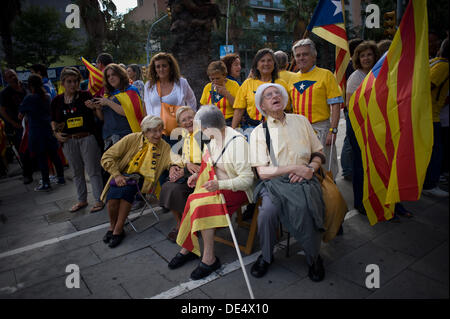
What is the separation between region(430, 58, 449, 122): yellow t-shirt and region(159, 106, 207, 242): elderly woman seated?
7.00 feet

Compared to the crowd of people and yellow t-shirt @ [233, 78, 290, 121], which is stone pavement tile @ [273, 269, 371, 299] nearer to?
the crowd of people

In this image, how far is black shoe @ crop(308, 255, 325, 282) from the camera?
2.68 meters

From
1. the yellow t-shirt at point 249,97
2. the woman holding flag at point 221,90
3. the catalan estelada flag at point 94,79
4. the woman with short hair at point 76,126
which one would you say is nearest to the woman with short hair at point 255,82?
the yellow t-shirt at point 249,97

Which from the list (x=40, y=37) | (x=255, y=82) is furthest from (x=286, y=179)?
(x=40, y=37)

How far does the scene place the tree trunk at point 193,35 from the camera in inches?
247

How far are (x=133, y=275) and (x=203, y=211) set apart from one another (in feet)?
2.99

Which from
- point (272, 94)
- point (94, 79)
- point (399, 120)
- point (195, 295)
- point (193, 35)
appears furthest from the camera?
point (193, 35)

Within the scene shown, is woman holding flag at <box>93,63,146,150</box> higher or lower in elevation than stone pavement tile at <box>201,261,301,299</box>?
higher

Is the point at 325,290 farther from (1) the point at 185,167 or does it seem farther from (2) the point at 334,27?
(2) the point at 334,27

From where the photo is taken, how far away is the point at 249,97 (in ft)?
13.2

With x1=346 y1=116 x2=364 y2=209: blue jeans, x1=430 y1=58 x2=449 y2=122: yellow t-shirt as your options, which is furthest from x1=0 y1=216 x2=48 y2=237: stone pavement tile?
x1=430 y1=58 x2=449 y2=122: yellow t-shirt

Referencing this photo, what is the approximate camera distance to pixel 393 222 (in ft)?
11.7
